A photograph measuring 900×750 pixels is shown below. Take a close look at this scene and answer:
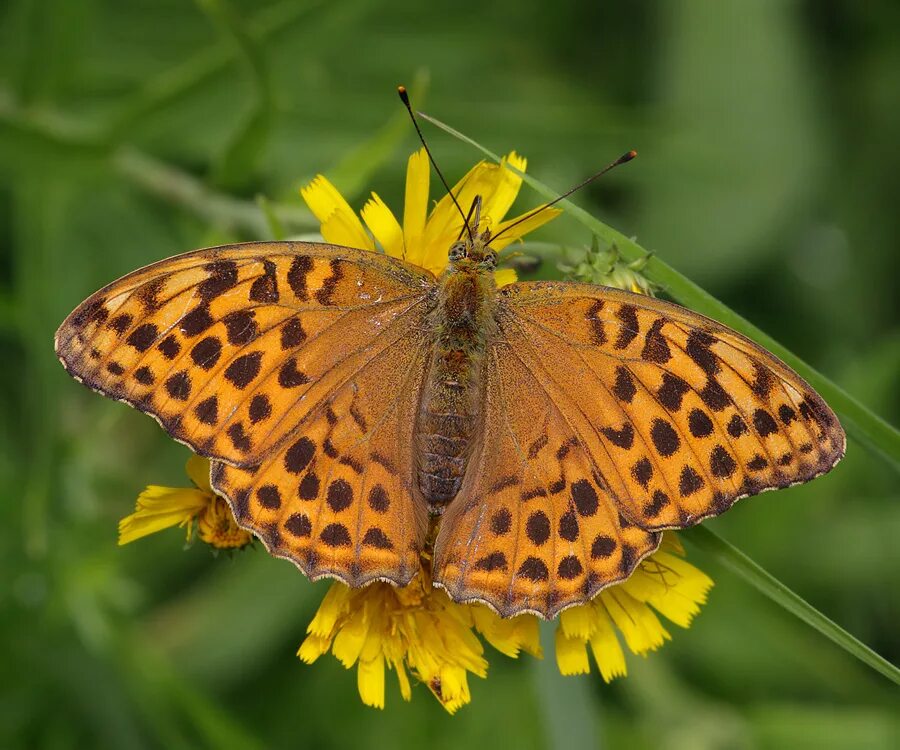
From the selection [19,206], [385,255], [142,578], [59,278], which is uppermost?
[385,255]

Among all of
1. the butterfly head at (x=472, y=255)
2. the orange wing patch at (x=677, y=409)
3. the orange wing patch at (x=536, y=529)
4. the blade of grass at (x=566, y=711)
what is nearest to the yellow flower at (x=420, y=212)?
the butterfly head at (x=472, y=255)

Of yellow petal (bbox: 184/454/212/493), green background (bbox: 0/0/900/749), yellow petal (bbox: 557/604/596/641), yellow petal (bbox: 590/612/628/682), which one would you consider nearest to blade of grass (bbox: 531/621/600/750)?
green background (bbox: 0/0/900/749)

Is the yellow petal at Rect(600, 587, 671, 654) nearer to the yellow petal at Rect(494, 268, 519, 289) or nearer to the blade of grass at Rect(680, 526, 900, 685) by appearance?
the blade of grass at Rect(680, 526, 900, 685)

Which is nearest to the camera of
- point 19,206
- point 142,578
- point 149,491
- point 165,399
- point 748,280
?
point 165,399

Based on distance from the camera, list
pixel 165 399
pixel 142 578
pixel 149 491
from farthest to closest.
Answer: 1. pixel 142 578
2. pixel 149 491
3. pixel 165 399

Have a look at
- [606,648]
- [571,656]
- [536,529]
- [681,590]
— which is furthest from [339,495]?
[681,590]

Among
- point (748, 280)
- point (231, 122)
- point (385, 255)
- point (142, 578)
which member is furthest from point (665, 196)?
point (142, 578)

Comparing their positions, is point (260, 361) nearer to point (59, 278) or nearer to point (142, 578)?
point (59, 278)

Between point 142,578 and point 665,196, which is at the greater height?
point 665,196

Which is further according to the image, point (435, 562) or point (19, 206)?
point (19, 206)
